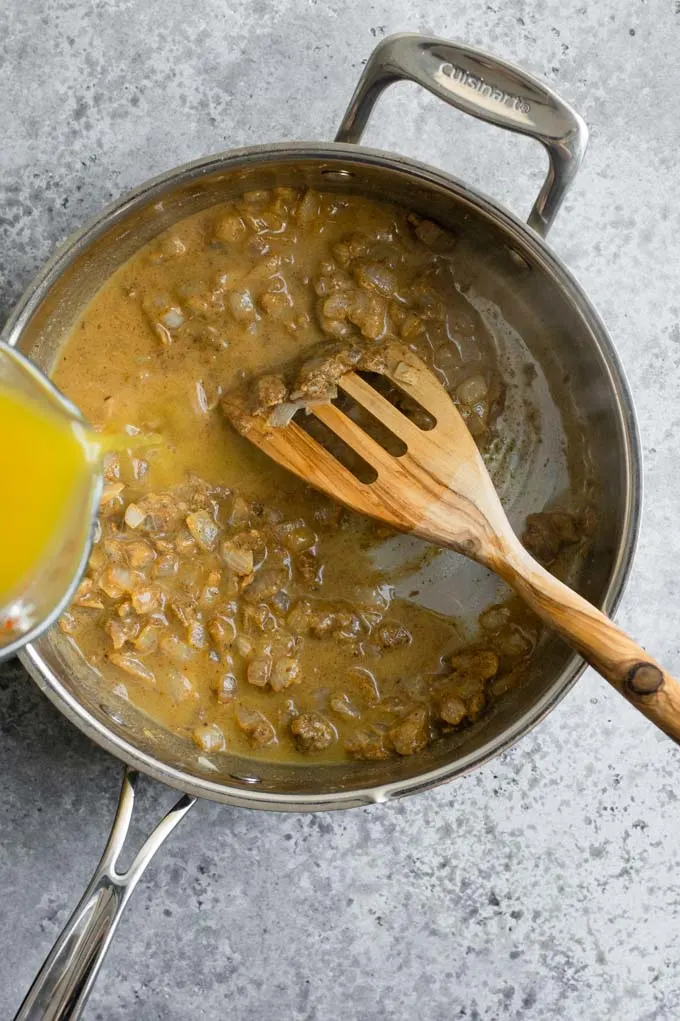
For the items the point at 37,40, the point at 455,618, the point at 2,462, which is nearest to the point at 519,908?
the point at 455,618

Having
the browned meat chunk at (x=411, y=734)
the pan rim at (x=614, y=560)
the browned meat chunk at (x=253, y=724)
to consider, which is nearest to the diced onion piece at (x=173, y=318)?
the pan rim at (x=614, y=560)

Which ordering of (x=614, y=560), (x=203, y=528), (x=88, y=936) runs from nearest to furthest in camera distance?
(x=88, y=936)
(x=614, y=560)
(x=203, y=528)

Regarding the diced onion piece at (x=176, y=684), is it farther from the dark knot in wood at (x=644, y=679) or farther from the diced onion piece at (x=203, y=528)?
the dark knot in wood at (x=644, y=679)

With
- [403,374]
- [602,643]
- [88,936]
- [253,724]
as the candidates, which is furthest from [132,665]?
[602,643]

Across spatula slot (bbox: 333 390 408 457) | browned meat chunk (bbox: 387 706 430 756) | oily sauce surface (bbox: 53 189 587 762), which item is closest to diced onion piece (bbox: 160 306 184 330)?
oily sauce surface (bbox: 53 189 587 762)

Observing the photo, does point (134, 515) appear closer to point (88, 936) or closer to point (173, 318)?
point (173, 318)

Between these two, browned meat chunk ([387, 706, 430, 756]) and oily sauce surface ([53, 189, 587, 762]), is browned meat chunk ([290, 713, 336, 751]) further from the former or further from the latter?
browned meat chunk ([387, 706, 430, 756])
